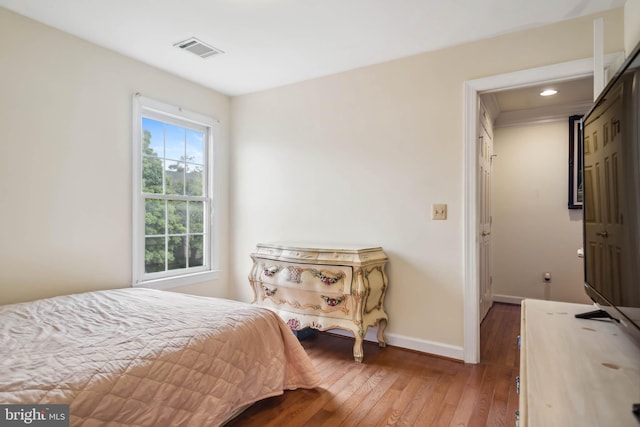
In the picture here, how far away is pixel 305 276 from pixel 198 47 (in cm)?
202

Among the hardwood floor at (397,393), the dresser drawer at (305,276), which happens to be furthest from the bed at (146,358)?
the dresser drawer at (305,276)

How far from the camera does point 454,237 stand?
8.84ft

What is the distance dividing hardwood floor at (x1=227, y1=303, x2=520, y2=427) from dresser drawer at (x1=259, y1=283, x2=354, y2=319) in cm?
35

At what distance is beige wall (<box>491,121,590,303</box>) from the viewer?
405cm

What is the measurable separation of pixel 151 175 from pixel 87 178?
1.88 ft

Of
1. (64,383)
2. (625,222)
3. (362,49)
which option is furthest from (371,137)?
(64,383)

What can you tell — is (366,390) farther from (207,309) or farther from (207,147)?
(207,147)

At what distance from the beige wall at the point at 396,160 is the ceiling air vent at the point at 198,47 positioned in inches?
35.0

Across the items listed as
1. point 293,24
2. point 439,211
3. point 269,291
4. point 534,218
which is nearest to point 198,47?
point 293,24

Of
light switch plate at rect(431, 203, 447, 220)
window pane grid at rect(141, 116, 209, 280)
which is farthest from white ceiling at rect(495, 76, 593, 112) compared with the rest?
window pane grid at rect(141, 116, 209, 280)

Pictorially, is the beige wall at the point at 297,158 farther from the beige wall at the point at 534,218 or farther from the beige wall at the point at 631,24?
the beige wall at the point at 534,218

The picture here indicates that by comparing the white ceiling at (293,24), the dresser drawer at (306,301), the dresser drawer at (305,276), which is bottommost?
the dresser drawer at (306,301)

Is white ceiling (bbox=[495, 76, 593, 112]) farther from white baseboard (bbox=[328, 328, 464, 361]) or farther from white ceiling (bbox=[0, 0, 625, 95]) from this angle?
white baseboard (bbox=[328, 328, 464, 361])

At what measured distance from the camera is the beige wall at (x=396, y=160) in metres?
2.64
